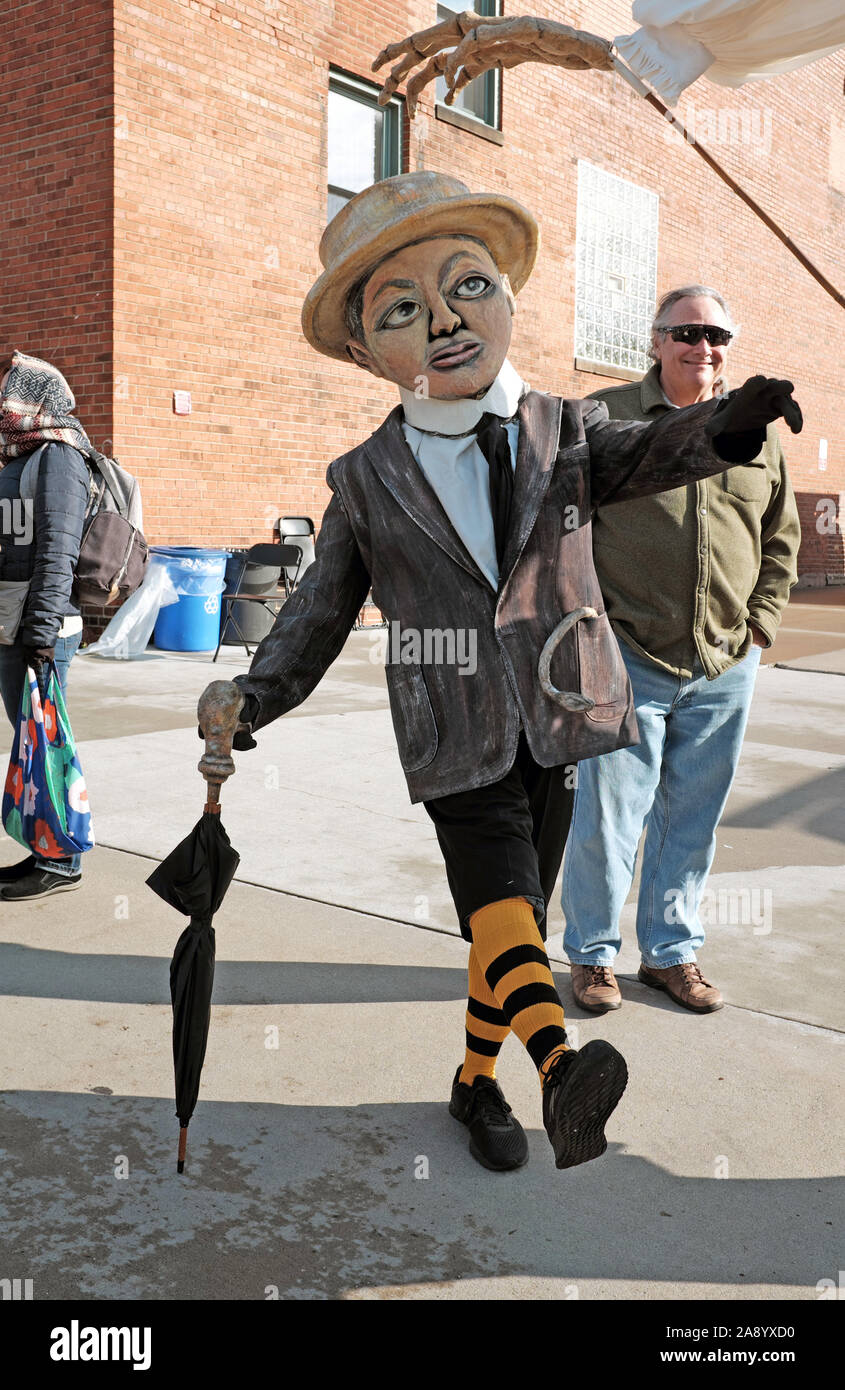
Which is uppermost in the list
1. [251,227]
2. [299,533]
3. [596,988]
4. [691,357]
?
[251,227]

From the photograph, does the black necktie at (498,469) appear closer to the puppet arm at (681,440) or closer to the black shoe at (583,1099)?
the puppet arm at (681,440)

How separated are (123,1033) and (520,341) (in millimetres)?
12790

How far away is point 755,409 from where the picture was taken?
7.61 feet

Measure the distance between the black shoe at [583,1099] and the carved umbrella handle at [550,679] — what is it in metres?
0.70

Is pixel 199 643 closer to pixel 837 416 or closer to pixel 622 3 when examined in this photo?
pixel 622 3

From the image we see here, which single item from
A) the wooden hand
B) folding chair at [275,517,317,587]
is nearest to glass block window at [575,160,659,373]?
folding chair at [275,517,317,587]

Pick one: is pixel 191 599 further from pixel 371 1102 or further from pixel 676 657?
pixel 371 1102

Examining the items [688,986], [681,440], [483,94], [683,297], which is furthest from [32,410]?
[483,94]

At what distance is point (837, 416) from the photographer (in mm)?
23453

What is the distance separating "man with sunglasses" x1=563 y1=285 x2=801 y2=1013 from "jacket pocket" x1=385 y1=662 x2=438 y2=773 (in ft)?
3.57

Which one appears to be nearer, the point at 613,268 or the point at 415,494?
the point at 415,494

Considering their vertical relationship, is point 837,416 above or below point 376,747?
above

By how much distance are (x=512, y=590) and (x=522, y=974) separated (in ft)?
2.51
